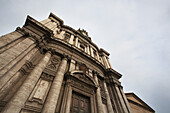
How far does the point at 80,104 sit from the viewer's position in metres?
6.79

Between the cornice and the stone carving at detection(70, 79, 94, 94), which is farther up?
the cornice

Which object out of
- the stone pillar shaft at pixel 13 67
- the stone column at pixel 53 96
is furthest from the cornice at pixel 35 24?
the stone column at pixel 53 96

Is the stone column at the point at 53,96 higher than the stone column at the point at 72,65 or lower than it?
lower

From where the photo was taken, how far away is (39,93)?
213 inches

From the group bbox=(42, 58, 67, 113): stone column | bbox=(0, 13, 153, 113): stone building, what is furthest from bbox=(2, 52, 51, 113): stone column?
bbox=(42, 58, 67, 113): stone column

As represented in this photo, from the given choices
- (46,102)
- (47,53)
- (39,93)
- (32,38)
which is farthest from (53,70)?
(32,38)

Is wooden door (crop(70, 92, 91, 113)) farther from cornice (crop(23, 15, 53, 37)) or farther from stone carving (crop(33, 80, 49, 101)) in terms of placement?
cornice (crop(23, 15, 53, 37))

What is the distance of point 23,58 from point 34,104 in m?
3.30

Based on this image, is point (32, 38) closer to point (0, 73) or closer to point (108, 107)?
point (0, 73)

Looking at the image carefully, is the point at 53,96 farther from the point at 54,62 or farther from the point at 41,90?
the point at 54,62

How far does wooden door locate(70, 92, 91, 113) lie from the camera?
626 cm

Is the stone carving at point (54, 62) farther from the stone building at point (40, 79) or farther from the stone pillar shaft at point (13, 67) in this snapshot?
the stone pillar shaft at point (13, 67)

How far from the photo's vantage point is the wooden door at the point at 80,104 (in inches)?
246

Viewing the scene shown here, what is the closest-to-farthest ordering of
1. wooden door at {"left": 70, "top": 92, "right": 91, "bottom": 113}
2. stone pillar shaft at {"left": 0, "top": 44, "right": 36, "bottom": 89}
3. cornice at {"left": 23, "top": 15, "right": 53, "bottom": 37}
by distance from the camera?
stone pillar shaft at {"left": 0, "top": 44, "right": 36, "bottom": 89}, wooden door at {"left": 70, "top": 92, "right": 91, "bottom": 113}, cornice at {"left": 23, "top": 15, "right": 53, "bottom": 37}
